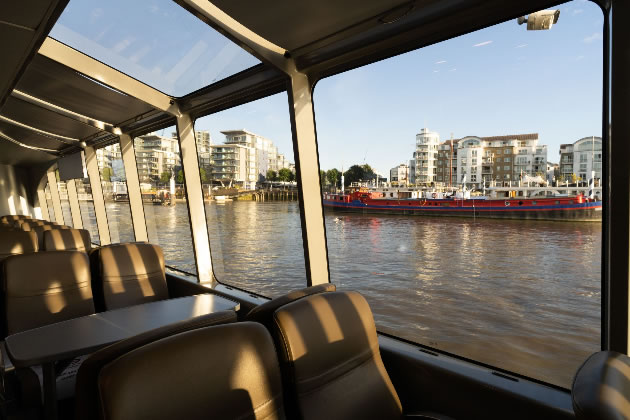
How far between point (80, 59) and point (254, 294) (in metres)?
2.70

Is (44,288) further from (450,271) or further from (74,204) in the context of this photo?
(74,204)

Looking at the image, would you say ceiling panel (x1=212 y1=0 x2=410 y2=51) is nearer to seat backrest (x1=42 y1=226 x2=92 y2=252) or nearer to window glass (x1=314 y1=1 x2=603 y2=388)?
window glass (x1=314 y1=1 x2=603 y2=388)

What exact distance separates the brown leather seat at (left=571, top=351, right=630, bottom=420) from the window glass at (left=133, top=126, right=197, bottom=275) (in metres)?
3.60

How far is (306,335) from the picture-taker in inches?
50.4

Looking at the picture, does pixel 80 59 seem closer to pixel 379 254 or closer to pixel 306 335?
pixel 306 335

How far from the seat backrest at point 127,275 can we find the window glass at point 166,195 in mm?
830

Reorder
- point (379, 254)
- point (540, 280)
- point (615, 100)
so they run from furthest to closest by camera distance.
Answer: point (379, 254) → point (540, 280) → point (615, 100)

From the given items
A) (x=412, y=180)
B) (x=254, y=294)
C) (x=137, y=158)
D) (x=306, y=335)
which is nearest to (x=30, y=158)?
(x=137, y=158)

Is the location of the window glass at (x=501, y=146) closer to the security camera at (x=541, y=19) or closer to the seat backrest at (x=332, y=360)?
the security camera at (x=541, y=19)

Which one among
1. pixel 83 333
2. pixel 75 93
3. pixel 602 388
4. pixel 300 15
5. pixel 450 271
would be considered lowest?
pixel 450 271

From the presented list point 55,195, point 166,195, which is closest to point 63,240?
point 166,195

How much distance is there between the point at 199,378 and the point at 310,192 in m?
2.02

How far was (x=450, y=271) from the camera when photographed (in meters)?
7.34

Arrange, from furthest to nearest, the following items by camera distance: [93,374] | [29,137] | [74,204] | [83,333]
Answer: [74,204]
[29,137]
[83,333]
[93,374]
